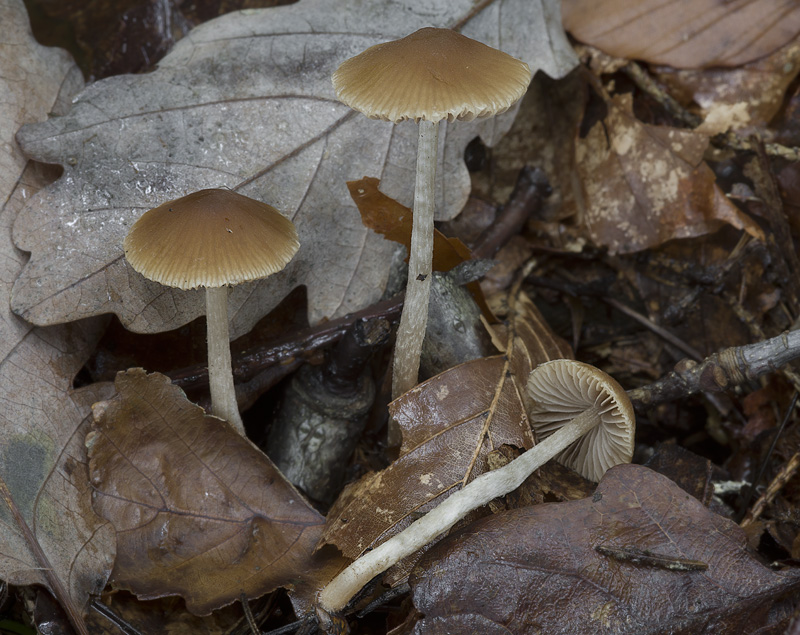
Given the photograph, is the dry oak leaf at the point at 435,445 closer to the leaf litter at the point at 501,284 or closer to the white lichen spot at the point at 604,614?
the leaf litter at the point at 501,284

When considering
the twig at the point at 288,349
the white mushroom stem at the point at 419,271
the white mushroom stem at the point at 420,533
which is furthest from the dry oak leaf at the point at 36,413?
the white mushroom stem at the point at 419,271

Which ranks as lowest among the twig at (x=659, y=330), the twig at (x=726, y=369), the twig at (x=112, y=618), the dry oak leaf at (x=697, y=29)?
the twig at (x=112, y=618)

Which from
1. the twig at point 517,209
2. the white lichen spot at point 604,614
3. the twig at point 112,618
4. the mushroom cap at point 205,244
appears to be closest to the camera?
the white lichen spot at point 604,614

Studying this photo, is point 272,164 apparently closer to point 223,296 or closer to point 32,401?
point 223,296

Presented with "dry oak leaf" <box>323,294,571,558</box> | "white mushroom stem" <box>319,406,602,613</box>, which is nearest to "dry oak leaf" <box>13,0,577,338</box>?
"dry oak leaf" <box>323,294,571,558</box>

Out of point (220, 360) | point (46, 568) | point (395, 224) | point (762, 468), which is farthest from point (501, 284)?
point (46, 568)

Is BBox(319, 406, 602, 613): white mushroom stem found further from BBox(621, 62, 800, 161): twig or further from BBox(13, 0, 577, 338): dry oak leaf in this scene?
BBox(621, 62, 800, 161): twig

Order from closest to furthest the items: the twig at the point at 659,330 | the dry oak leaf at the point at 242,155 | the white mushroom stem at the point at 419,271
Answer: the white mushroom stem at the point at 419,271 → the dry oak leaf at the point at 242,155 → the twig at the point at 659,330
